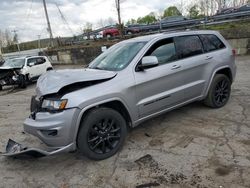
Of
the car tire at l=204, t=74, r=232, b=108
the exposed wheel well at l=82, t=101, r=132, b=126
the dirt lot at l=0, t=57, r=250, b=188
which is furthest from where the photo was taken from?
the car tire at l=204, t=74, r=232, b=108

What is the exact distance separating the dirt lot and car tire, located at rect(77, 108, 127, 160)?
0.16 meters

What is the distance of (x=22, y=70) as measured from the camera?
12461 millimetres

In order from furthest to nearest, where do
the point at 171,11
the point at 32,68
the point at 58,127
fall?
the point at 171,11 < the point at 32,68 < the point at 58,127

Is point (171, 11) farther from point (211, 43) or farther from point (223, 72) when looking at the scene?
point (211, 43)

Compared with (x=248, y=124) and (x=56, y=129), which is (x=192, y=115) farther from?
(x=56, y=129)

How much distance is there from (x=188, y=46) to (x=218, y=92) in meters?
1.30

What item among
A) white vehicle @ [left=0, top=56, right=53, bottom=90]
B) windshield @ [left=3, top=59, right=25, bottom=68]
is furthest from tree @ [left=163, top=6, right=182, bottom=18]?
windshield @ [left=3, top=59, right=25, bottom=68]

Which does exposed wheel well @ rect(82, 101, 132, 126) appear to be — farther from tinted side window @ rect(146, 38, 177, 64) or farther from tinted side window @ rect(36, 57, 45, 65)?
tinted side window @ rect(36, 57, 45, 65)

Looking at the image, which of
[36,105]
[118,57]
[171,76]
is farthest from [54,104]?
[171,76]

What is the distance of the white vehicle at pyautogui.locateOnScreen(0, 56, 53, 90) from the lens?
1177 cm

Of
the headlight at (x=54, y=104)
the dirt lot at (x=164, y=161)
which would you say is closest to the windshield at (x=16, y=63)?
the dirt lot at (x=164, y=161)

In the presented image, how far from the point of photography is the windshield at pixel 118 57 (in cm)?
→ 406

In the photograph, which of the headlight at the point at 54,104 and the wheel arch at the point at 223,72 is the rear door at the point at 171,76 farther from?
the headlight at the point at 54,104

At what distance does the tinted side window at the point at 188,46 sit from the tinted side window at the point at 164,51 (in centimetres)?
13
